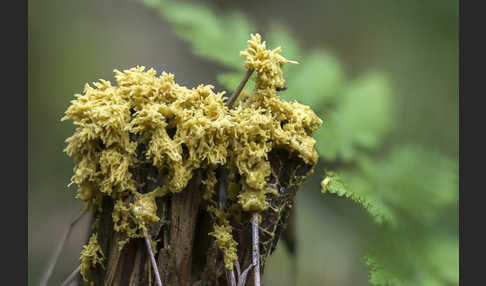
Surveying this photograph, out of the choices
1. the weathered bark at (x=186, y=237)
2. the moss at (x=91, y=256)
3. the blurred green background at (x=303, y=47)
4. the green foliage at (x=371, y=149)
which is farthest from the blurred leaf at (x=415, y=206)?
the moss at (x=91, y=256)

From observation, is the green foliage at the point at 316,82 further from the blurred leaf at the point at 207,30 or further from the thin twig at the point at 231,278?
the thin twig at the point at 231,278

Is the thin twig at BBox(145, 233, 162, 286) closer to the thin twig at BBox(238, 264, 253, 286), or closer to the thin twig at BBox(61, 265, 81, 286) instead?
the thin twig at BBox(238, 264, 253, 286)

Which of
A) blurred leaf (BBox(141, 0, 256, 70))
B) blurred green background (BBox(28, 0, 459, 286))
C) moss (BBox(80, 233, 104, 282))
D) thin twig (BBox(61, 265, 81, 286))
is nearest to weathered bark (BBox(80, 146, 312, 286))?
moss (BBox(80, 233, 104, 282))

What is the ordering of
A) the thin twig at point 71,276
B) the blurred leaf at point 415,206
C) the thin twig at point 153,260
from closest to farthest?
the thin twig at point 153,260, the thin twig at point 71,276, the blurred leaf at point 415,206

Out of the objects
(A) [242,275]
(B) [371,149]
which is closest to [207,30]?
(B) [371,149]

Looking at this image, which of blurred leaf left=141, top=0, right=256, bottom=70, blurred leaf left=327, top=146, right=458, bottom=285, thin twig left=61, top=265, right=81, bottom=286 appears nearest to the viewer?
thin twig left=61, top=265, right=81, bottom=286
